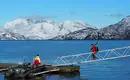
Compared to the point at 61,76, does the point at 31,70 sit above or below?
above

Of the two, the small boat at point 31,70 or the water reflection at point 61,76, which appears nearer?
the small boat at point 31,70

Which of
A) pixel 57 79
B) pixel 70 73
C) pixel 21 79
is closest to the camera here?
pixel 21 79

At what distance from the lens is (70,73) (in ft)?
167

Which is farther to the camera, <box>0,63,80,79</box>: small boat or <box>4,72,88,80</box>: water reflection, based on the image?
<box>4,72,88,80</box>: water reflection

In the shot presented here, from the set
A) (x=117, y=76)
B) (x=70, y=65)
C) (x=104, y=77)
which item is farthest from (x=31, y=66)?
(x=117, y=76)

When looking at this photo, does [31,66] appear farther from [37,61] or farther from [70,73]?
[70,73]

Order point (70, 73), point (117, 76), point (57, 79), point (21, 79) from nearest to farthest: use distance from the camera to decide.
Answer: point (21, 79)
point (57, 79)
point (70, 73)
point (117, 76)

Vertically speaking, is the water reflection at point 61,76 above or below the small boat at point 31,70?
below

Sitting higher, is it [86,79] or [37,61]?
[37,61]

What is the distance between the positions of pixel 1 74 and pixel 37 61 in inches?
270

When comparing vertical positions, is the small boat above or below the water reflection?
above

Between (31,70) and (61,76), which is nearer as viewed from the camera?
(31,70)

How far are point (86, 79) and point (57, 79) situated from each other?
16.3 ft

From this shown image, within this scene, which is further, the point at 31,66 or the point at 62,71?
the point at 62,71
